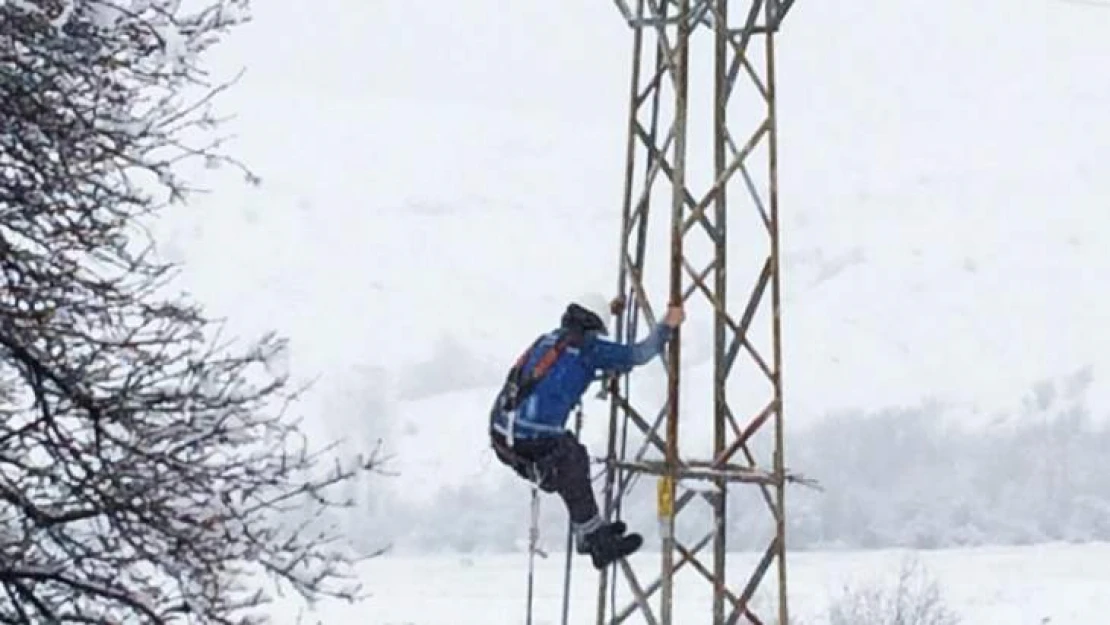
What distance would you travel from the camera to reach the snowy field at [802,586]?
4106 cm

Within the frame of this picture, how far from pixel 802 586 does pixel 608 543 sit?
33999 millimetres

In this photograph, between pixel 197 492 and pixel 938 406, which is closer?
pixel 197 492

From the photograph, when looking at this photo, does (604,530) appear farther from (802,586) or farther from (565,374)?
(802,586)

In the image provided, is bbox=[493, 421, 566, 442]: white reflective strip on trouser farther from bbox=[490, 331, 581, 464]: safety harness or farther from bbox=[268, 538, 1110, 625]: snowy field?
bbox=[268, 538, 1110, 625]: snowy field

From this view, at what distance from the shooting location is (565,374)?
10312mm

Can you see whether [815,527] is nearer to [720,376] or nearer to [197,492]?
[720,376]

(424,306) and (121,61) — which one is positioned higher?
(424,306)

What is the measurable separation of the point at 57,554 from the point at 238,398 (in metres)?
1.20

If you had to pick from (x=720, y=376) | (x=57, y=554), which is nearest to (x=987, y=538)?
(x=720, y=376)

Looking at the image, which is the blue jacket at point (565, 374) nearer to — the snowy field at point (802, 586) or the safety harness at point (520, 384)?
the safety harness at point (520, 384)

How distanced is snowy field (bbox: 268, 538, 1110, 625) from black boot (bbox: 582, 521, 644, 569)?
27572mm

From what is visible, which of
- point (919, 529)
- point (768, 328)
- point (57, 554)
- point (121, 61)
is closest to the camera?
point (121, 61)

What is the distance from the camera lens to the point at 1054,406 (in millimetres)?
48938

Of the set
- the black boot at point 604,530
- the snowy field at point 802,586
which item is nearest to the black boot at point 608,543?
the black boot at point 604,530
